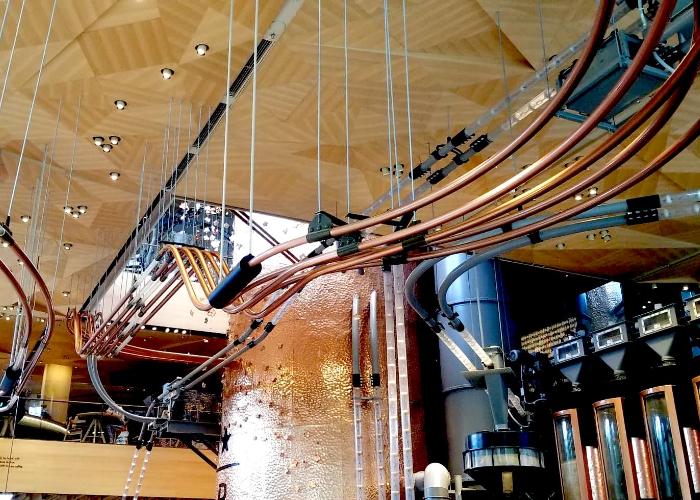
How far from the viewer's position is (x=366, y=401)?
1095 cm

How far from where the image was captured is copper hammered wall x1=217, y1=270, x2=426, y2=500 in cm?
1080

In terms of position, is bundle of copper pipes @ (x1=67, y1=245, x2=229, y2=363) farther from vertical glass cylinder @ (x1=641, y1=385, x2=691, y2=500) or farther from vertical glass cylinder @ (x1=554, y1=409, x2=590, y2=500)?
vertical glass cylinder @ (x1=641, y1=385, x2=691, y2=500)

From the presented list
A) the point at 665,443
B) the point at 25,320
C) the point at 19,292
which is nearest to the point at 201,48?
the point at 19,292

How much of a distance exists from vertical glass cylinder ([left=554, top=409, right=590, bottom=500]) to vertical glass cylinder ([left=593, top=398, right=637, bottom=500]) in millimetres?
372

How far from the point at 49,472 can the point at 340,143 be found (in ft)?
35.8

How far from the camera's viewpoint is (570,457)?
10562 mm

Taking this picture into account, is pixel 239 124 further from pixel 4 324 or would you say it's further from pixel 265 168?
pixel 4 324

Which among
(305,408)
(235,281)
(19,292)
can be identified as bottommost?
(235,281)

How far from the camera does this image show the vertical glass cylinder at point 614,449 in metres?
9.48

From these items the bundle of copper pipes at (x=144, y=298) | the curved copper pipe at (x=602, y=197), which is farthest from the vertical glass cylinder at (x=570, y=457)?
the curved copper pipe at (x=602, y=197)

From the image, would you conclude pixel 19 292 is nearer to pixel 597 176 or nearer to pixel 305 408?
pixel 597 176

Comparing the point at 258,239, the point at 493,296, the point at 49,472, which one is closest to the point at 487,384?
the point at 493,296

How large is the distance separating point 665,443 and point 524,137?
7.01 meters

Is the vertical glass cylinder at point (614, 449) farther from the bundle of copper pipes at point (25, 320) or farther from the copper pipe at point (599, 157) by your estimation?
the bundle of copper pipes at point (25, 320)
